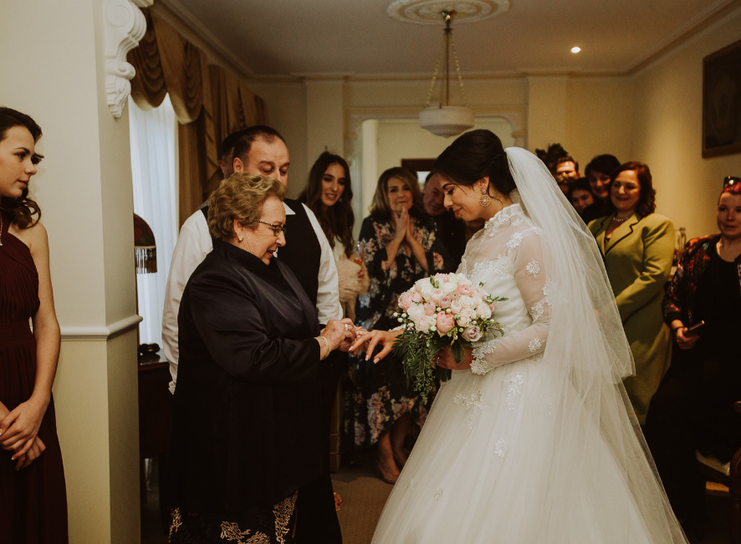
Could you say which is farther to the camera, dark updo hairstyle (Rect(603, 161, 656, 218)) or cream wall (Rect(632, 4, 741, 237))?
cream wall (Rect(632, 4, 741, 237))

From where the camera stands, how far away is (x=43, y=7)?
7.23 feet

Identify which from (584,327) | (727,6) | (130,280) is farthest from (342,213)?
(727,6)

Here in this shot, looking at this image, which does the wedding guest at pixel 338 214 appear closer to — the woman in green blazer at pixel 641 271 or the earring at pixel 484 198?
the earring at pixel 484 198

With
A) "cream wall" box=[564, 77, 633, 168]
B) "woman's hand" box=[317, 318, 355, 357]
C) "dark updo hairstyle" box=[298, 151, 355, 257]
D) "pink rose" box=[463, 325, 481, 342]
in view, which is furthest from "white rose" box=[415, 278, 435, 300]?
"cream wall" box=[564, 77, 633, 168]

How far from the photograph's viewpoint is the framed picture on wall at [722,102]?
4.49 m

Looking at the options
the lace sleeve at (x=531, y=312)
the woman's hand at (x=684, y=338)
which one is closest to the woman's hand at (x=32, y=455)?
the lace sleeve at (x=531, y=312)

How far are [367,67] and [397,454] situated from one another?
461cm

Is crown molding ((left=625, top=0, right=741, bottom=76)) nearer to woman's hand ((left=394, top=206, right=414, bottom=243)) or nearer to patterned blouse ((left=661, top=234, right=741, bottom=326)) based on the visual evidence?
patterned blouse ((left=661, top=234, right=741, bottom=326))

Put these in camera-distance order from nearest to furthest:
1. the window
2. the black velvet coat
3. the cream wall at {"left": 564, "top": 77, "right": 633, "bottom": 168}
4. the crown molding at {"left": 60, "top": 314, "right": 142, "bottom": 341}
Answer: the black velvet coat < the crown molding at {"left": 60, "top": 314, "right": 142, "bottom": 341} < the window < the cream wall at {"left": 564, "top": 77, "right": 633, "bottom": 168}

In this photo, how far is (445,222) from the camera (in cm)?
411

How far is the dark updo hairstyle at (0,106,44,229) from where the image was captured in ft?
6.17

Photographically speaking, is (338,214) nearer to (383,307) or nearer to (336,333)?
(383,307)

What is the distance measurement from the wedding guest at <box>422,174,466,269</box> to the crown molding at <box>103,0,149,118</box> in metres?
2.20

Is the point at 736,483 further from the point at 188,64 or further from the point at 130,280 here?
the point at 188,64
